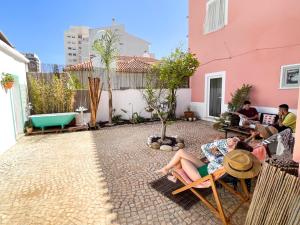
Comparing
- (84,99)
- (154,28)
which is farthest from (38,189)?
(154,28)

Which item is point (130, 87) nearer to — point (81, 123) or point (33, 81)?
point (81, 123)

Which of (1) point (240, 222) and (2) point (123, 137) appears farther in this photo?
(2) point (123, 137)

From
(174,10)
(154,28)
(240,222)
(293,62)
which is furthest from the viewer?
(154,28)

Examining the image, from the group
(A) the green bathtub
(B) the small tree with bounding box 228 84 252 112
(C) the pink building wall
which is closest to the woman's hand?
(C) the pink building wall

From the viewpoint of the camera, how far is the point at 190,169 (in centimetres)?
253

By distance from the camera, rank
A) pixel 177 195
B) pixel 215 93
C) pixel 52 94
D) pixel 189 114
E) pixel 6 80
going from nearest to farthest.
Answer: pixel 177 195 → pixel 6 80 → pixel 52 94 → pixel 215 93 → pixel 189 114

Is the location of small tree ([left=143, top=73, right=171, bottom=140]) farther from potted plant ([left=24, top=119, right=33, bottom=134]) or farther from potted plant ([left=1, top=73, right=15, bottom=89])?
potted plant ([left=24, top=119, right=33, bottom=134])

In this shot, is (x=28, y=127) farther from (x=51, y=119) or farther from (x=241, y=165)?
(x=241, y=165)

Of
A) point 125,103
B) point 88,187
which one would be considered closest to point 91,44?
point 125,103

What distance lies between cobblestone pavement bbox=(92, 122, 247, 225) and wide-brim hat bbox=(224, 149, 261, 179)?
28.2 inches

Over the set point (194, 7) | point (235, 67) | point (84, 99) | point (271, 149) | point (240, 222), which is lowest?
point (240, 222)

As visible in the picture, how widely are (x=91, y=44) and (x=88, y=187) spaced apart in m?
7.39

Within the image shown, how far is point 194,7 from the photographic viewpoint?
28.9ft

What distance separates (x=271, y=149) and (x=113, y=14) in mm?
13341
